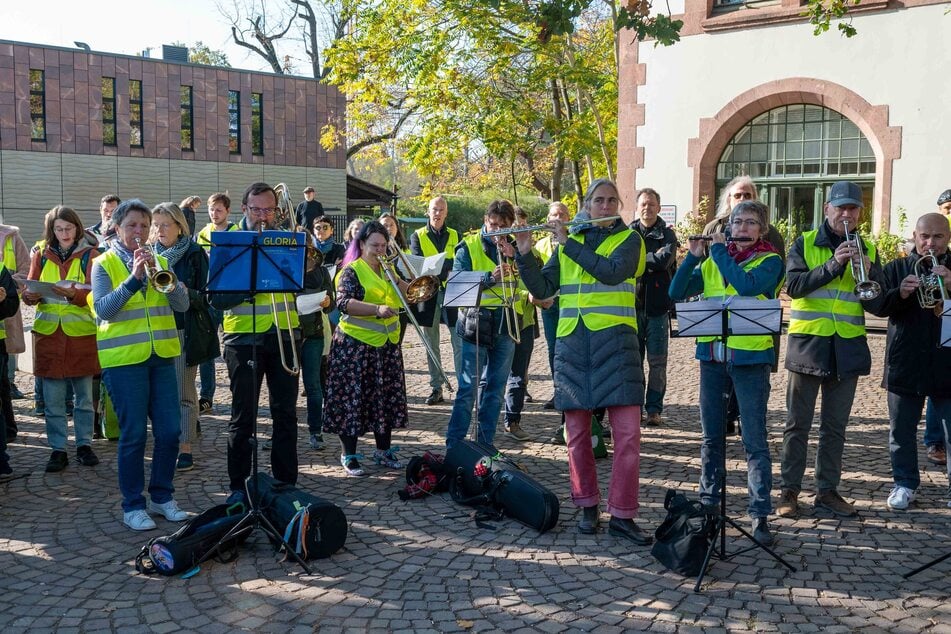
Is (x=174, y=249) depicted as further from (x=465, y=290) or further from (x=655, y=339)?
(x=655, y=339)

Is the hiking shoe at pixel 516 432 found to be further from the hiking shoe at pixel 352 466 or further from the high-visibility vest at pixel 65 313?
the high-visibility vest at pixel 65 313

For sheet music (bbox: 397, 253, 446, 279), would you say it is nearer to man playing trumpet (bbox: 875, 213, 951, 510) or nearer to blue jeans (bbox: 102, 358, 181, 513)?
blue jeans (bbox: 102, 358, 181, 513)

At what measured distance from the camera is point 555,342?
18.8 feet

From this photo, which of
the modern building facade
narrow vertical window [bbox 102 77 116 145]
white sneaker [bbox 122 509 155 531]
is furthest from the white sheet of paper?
narrow vertical window [bbox 102 77 116 145]

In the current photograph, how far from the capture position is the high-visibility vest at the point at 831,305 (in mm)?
5559

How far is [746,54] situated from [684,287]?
11.8 metres

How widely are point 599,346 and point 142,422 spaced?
2760mm

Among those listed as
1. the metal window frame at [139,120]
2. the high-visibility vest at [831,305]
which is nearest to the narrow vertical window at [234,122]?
the metal window frame at [139,120]

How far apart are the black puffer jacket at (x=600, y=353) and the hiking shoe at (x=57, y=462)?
3.90m

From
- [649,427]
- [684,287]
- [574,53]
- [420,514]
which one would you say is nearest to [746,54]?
[574,53]

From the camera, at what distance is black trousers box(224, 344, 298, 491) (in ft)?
18.3

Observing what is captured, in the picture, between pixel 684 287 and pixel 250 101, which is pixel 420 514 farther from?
pixel 250 101

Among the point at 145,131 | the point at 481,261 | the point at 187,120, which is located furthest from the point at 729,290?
the point at 187,120

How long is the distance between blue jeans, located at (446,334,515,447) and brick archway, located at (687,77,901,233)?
34.9ft
